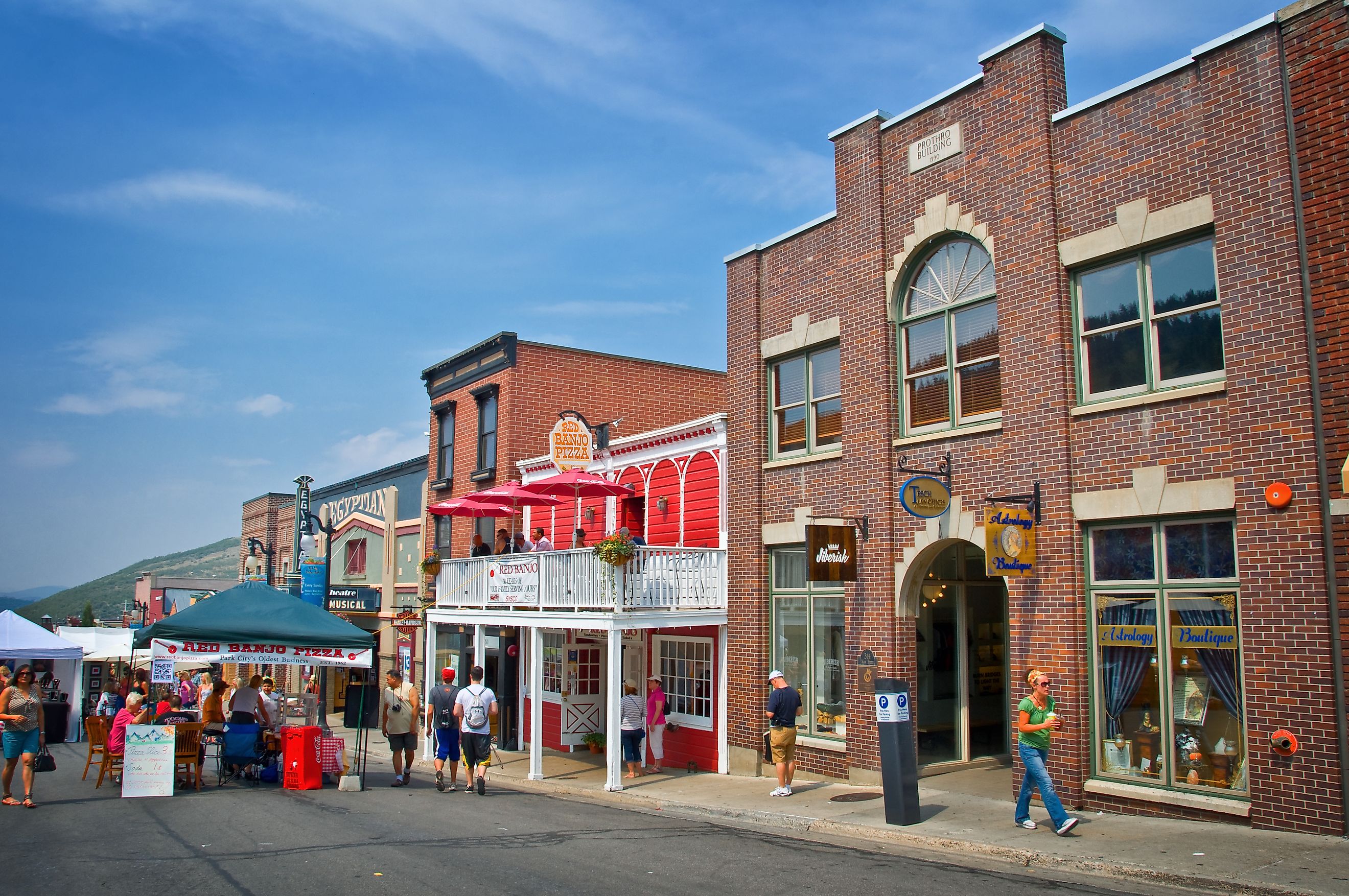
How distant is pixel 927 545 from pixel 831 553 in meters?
1.31

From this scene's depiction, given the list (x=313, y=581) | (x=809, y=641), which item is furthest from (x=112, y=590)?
(x=809, y=641)

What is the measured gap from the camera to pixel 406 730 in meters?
15.4

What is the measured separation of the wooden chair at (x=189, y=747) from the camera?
14.0 metres

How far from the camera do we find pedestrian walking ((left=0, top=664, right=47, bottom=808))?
485 inches

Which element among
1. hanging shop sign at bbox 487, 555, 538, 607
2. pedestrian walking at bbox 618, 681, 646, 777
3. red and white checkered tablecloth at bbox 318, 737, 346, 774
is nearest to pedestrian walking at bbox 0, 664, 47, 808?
red and white checkered tablecloth at bbox 318, 737, 346, 774

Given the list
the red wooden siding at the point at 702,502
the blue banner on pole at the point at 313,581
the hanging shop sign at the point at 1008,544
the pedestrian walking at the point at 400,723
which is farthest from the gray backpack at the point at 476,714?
the blue banner on pole at the point at 313,581

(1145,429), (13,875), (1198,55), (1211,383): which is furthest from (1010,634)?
(13,875)

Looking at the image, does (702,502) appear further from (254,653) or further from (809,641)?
(254,653)

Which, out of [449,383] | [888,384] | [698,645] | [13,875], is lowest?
[13,875]

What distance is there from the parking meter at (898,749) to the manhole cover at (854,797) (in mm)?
1888

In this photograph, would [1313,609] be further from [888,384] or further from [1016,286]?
[888,384]

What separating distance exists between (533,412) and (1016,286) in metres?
14.0

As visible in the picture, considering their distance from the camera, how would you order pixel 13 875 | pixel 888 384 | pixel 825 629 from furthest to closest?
pixel 825 629, pixel 888 384, pixel 13 875

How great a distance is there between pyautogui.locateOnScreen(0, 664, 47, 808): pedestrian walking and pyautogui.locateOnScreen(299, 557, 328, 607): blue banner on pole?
14138 millimetres
